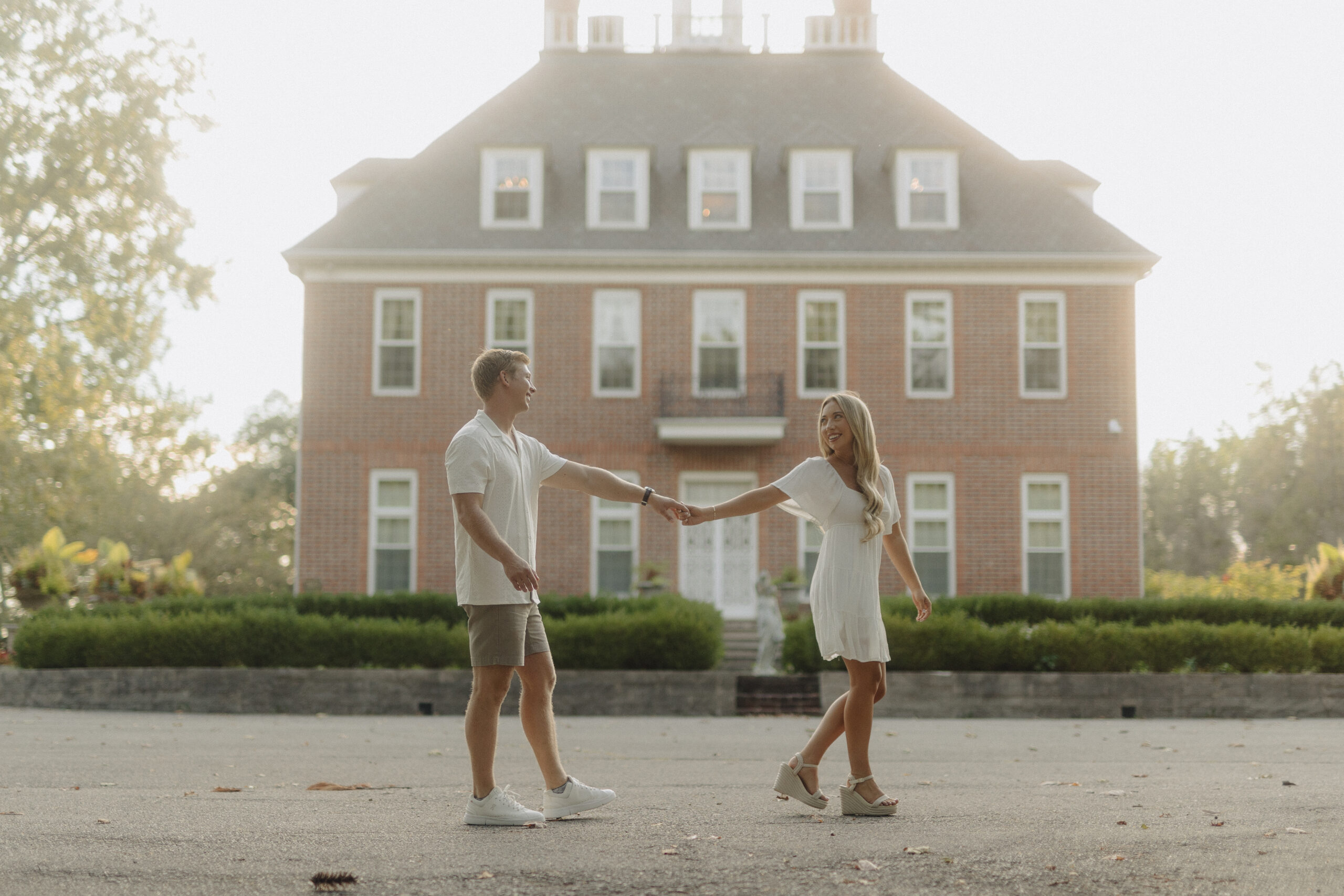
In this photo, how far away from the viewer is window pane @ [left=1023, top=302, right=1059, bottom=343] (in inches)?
934

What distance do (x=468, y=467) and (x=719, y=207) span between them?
19910 millimetres

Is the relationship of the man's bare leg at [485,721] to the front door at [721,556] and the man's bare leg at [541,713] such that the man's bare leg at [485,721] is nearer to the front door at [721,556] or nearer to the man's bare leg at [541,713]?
the man's bare leg at [541,713]

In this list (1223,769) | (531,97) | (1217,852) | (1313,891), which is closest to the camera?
(1313,891)

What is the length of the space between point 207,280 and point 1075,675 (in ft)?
72.6

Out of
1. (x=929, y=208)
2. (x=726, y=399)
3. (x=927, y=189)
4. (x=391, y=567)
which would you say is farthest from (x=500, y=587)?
(x=927, y=189)

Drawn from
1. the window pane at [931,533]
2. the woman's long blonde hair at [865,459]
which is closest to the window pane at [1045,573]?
the window pane at [931,533]

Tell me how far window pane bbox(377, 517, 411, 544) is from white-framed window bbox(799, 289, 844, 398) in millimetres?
7455

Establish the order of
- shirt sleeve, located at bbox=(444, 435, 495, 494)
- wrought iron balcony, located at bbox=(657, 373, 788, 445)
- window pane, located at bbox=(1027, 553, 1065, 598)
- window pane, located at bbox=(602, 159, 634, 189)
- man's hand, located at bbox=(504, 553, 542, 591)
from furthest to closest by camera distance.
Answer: window pane, located at bbox=(602, 159, 634, 189) → window pane, located at bbox=(1027, 553, 1065, 598) → wrought iron balcony, located at bbox=(657, 373, 788, 445) → shirt sleeve, located at bbox=(444, 435, 495, 494) → man's hand, located at bbox=(504, 553, 542, 591)

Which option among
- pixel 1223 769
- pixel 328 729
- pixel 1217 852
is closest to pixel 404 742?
pixel 328 729

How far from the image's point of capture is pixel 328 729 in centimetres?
1220

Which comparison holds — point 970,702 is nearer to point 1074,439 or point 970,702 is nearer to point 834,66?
point 1074,439

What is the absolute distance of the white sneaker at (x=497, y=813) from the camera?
16.9 ft

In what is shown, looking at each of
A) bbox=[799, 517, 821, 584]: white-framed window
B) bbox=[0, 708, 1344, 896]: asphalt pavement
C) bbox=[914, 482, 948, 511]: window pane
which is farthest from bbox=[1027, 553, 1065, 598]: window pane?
bbox=[0, 708, 1344, 896]: asphalt pavement

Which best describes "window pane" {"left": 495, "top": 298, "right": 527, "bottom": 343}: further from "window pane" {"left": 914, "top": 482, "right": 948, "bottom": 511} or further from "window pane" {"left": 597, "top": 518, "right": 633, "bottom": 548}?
"window pane" {"left": 914, "top": 482, "right": 948, "bottom": 511}
